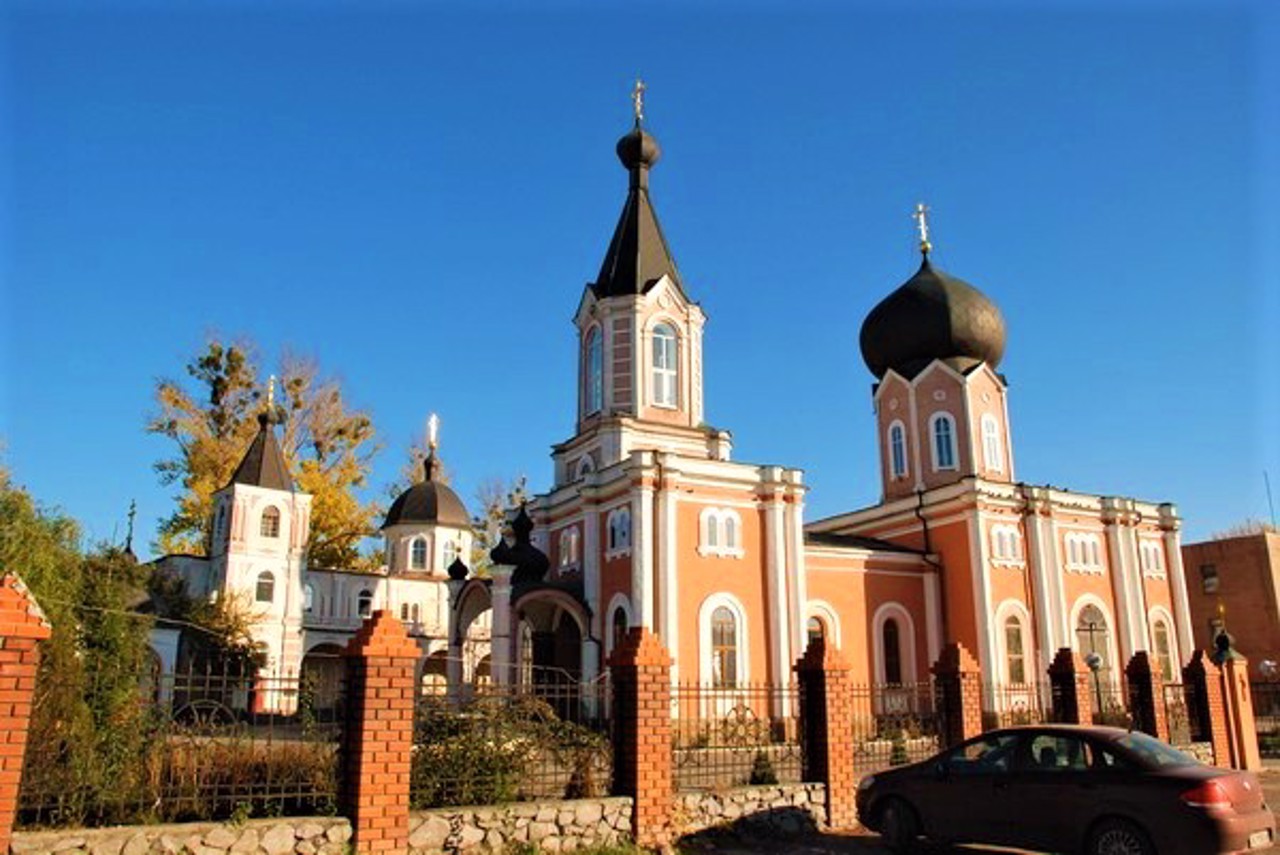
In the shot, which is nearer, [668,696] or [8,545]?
[8,545]

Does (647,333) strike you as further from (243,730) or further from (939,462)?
(243,730)

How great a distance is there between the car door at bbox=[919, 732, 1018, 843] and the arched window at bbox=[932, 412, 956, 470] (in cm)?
2047

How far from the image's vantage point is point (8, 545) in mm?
8023

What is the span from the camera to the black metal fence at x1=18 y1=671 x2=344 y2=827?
7504mm

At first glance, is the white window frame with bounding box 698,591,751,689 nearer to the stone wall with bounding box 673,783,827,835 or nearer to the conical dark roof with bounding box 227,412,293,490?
the stone wall with bounding box 673,783,827,835

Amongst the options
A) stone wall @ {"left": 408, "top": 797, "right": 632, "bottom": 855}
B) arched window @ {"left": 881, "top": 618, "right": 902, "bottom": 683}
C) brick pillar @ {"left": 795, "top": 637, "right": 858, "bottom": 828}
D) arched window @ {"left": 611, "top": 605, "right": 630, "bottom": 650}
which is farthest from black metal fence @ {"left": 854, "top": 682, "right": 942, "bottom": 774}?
arched window @ {"left": 881, "top": 618, "right": 902, "bottom": 683}

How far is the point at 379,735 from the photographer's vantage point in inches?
322

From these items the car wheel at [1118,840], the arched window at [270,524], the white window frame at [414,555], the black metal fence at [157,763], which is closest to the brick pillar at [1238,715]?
the car wheel at [1118,840]

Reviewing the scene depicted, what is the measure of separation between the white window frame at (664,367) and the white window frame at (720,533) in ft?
14.1

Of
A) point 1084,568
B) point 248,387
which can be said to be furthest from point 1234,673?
point 248,387

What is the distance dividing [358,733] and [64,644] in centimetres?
247

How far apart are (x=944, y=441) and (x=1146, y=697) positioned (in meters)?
14.6

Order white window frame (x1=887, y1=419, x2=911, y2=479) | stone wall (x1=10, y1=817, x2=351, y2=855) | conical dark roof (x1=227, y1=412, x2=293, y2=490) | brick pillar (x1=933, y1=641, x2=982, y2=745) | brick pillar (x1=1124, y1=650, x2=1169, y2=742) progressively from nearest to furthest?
stone wall (x1=10, y1=817, x2=351, y2=855) → brick pillar (x1=933, y1=641, x2=982, y2=745) → brick pillar (x1=1124, y1=650, x2=1169, y2=742) → white window frame (x1=887, y1=419, x2=911, y2=479) → conical dark roof (x1=227, y1=412, x2=293, y2=490)

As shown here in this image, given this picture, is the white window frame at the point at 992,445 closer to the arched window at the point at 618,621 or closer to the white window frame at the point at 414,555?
the arched window at the point at 618,621
